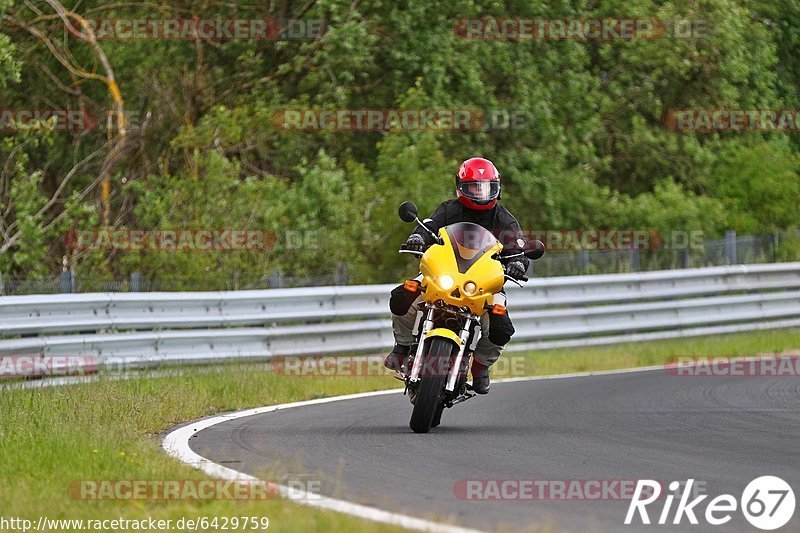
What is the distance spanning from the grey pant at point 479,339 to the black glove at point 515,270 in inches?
12.9

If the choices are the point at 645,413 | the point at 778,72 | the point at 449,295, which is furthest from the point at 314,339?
the point at 778,72

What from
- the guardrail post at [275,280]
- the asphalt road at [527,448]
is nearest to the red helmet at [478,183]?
the asphalt road at [527,448]

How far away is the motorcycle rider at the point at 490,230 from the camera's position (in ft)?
32.6

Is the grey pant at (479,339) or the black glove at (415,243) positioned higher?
the black glove at (415,243)

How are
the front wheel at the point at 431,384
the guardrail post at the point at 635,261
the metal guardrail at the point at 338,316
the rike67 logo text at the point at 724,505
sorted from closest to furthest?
the rike67 logo text at the point at 724,505
the front wheel at the point at 431,384
the metal guardrail at the point at 338,316
the guardrail post at the point at 635,261

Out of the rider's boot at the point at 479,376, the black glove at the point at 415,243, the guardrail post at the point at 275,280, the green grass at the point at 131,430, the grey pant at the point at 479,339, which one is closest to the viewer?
the green grass at the point at 131,430

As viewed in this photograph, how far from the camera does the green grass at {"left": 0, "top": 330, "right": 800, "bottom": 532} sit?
6.27 meters

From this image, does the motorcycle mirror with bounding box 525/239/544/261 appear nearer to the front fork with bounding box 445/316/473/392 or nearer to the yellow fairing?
the yellow fairing

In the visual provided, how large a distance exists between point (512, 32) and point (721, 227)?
5.55 meters

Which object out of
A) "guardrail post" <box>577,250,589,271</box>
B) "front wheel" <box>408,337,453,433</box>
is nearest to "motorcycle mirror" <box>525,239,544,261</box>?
"front wheel" <box>408,337,453,433</box>

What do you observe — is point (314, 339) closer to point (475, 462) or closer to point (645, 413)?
point (645, 413)

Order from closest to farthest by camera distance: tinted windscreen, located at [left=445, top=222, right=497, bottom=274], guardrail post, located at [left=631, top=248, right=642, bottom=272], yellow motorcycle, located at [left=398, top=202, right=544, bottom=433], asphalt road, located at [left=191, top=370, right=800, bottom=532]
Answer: asphalt road, located at [left=191, top=370, right=800, bottom=532] < yellow motorcycle, located at [left=398, top=202, right=544, bottom=433] < tinted windscreen, located at [left=445, top=222, right=497, bottom=274] < guardrail post, located at [left=631, top=248, right=642, bottom=272]

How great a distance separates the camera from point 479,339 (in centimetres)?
1005

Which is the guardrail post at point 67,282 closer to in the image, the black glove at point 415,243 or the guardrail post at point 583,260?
the black glove at point 415,243
